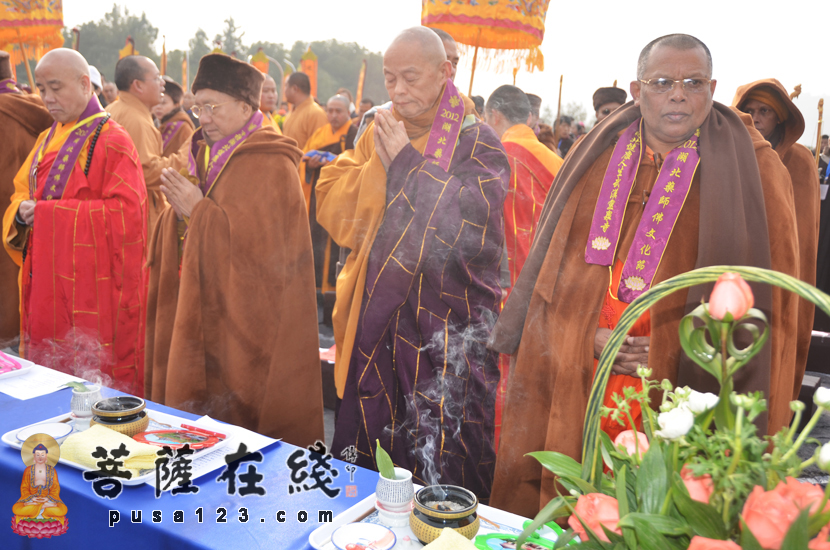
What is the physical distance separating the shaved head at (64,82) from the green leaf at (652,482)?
3604 mm

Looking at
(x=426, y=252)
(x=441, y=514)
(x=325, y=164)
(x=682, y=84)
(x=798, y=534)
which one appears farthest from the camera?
(x=325, y=164)

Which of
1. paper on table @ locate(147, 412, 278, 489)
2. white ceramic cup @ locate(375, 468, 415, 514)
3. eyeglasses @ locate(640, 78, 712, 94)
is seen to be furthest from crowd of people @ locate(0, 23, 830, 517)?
white ceramic cup @ locate(375, 468, 415, 514)

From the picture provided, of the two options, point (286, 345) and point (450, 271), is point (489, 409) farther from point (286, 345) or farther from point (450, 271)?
point (286, 345)

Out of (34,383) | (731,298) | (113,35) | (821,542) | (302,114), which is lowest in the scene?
(34,383)

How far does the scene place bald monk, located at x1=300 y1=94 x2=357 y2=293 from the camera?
634 centimetres

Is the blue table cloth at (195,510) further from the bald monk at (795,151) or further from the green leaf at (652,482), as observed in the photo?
the bald monk at (795,151)

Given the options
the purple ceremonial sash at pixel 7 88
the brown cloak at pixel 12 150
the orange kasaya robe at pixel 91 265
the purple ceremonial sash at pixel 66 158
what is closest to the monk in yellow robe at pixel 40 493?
the orange kasaya robe at pixel 91 265

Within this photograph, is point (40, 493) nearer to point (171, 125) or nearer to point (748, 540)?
point (748, 540)

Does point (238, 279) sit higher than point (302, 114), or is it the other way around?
point (302, 114)

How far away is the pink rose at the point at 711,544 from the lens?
671 mm

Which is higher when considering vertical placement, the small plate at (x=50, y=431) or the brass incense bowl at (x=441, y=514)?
the brass incense bowl at (x=441, y=514)

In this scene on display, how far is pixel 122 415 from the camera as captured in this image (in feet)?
5.46

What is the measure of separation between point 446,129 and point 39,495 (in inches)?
70.0

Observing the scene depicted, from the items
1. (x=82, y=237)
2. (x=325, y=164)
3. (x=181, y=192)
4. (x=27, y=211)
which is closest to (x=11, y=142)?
(x=27, y=211)
